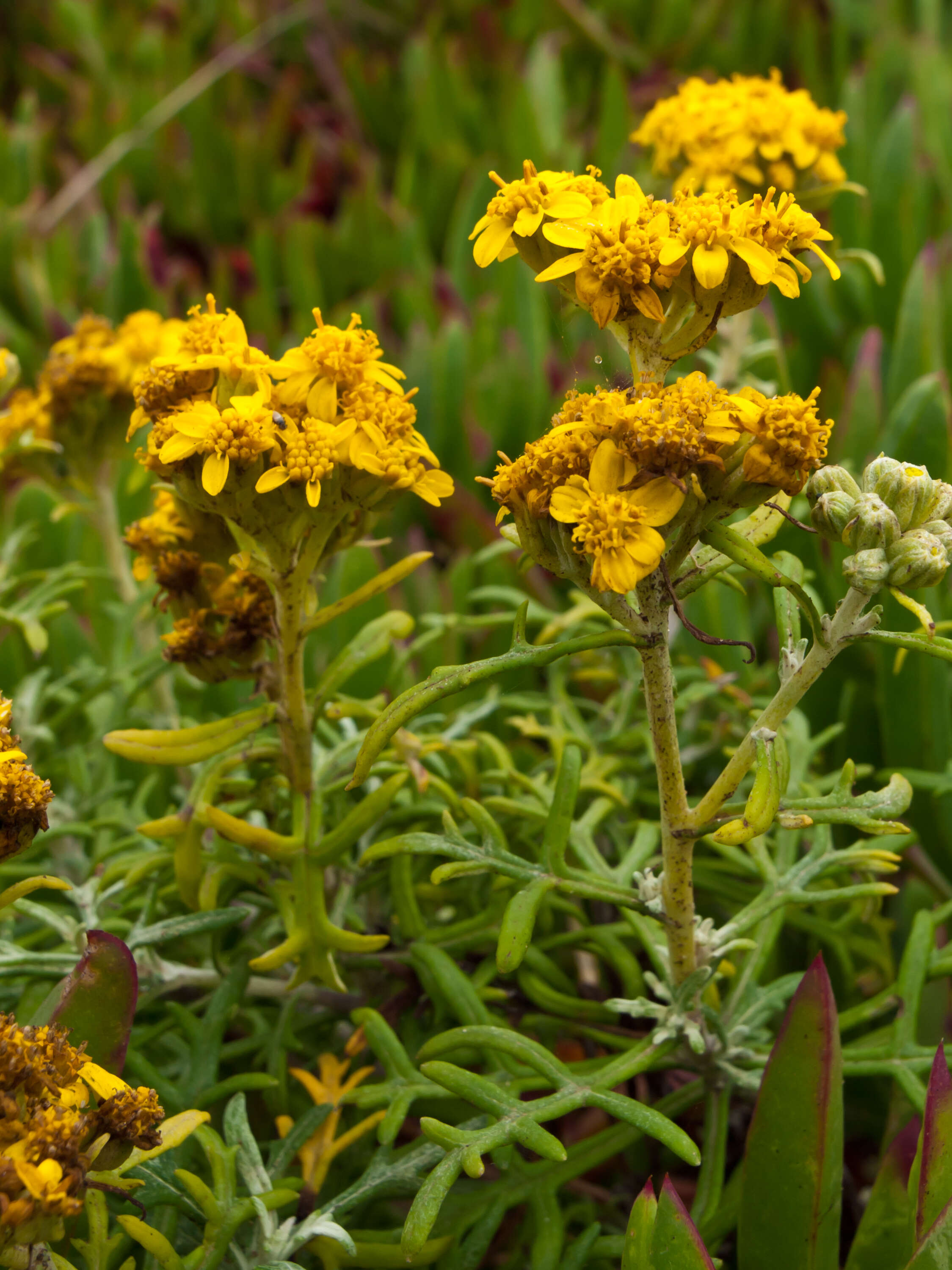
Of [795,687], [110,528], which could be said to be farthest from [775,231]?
[110,528]

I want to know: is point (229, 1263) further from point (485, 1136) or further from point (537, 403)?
point (537, 403)

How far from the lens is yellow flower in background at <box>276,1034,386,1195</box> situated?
93 cm

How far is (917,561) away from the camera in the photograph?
725 mm

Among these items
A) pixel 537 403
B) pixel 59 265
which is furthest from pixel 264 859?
pixel 59 265

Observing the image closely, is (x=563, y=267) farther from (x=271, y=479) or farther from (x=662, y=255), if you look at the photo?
(x=271, y=479)

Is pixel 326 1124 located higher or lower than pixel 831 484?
lower

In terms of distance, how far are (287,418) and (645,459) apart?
278 mm

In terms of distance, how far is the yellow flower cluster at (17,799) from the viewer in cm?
74

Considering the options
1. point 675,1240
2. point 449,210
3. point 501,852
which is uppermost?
point 449,210

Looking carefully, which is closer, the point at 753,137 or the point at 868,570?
the point at 868,570

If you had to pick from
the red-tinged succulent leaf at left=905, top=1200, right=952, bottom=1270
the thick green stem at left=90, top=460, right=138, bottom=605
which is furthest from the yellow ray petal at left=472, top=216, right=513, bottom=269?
the thick green stem at left=90, top=460, right=138, bottom=605

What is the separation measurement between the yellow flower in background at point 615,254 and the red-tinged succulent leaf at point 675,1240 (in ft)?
1.81

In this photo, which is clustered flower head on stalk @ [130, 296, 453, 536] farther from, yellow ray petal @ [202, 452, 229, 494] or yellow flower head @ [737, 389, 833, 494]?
yellow flower head @ [737, 389, 833, 494]

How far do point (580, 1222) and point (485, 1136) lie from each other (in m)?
0.31
